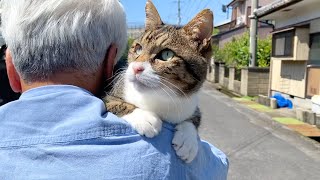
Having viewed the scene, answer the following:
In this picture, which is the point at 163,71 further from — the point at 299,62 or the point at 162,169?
the point at 299,62

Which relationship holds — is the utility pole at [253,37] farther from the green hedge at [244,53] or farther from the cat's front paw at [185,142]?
the cat's front paw at [185,142]

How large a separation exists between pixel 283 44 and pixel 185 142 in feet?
42.7

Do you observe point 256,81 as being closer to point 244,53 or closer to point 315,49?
point 244,53

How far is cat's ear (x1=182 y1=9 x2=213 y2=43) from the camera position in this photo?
1996mm

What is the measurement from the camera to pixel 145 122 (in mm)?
1487

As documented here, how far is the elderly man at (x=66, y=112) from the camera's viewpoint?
1260 millimetres

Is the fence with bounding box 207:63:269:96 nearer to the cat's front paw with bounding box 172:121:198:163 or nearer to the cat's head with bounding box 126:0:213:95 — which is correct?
the cat's head with bounding box 126:0:213:95

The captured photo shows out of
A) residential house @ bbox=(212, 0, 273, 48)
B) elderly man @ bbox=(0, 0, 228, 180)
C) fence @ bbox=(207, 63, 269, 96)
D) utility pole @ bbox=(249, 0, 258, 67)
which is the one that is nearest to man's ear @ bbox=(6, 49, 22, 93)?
elderly man @ bbox=(0, 0, 228, 180)

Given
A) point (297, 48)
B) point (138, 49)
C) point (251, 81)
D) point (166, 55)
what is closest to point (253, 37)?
point (251, 81)

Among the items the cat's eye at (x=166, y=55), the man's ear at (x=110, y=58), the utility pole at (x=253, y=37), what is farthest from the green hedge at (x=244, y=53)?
the man's ear at (x=110, y=58)

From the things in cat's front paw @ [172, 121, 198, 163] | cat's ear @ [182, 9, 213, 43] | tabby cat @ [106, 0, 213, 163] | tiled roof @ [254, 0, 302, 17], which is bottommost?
cat's front paw @ [172, 121, 198, 163]

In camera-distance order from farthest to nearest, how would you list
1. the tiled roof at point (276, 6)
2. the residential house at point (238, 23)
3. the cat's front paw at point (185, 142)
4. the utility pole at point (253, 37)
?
the residential house at point (238, 23) → the utility pole at point (253, 37) → the tiled roof at point (276, 6) → the cat's front paw at point (185, 142)

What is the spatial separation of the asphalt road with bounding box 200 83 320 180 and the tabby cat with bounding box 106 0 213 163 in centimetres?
429

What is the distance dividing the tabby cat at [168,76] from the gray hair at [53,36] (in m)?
0.40
